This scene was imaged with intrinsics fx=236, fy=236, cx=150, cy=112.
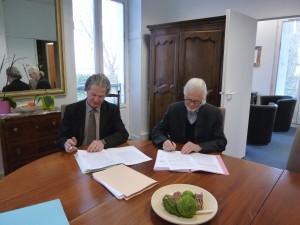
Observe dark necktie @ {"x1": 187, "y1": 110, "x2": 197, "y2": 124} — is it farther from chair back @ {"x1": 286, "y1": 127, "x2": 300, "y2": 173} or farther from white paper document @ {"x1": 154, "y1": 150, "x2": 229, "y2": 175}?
chair back @ {"x1": 286, "y1": 127, "x2": 300, "y2": 173}

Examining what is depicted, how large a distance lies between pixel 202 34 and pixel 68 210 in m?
2.56

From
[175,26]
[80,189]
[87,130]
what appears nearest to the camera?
[80,189]

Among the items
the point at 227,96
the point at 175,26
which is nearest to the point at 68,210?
the point at 227,96

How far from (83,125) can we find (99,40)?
2090mm

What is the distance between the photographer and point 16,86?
2.60 metres

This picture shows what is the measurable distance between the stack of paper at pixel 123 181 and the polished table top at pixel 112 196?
23 mm

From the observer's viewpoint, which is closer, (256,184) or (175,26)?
(256,184)

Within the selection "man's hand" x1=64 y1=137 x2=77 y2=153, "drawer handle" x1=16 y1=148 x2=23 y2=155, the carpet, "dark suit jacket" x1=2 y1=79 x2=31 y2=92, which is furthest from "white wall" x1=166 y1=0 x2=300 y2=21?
"drawer handle" x1=16 y1=148 x2=23 y2=155

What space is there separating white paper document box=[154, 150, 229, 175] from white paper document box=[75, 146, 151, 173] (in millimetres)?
109

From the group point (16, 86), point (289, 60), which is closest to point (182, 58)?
point (16, 86)

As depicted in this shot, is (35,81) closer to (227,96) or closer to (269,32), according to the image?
(227,96)

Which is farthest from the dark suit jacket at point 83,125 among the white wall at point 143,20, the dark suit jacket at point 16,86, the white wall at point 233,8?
the white wall at point 233,8

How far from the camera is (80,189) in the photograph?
1.02 meters

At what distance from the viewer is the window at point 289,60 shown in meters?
4.95
